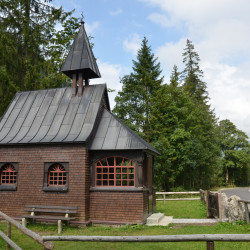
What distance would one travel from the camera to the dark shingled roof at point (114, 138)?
11586mm

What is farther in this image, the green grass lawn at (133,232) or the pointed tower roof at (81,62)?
the pointed tower roof at (81,62)

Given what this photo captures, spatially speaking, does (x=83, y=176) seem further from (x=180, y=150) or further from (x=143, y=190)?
(x=180, y=150)

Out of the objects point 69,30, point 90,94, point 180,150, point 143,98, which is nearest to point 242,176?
point 180,150

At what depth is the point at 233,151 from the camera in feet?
160

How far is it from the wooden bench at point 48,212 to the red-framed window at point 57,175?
3.41ft

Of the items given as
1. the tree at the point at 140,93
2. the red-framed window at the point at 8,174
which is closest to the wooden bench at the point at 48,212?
the red-framed window at the point at 8,174

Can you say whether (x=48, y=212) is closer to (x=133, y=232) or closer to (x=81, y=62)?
(x=133, y=232)

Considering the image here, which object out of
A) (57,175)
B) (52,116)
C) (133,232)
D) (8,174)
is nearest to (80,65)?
(52,116)

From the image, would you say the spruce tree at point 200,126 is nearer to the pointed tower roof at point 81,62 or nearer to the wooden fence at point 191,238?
the pointed tower roof at point 81,62

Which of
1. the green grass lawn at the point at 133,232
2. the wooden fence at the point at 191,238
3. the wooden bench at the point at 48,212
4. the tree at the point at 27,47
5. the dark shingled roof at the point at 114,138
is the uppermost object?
the tree at the point at 27,47

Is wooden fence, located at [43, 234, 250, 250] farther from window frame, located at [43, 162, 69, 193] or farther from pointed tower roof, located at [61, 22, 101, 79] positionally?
pointed tower roof, located at [61, 22, 101, 79]

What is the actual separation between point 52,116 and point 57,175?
117 inches

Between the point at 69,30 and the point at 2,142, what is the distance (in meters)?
14.1

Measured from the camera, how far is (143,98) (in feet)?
89.4
